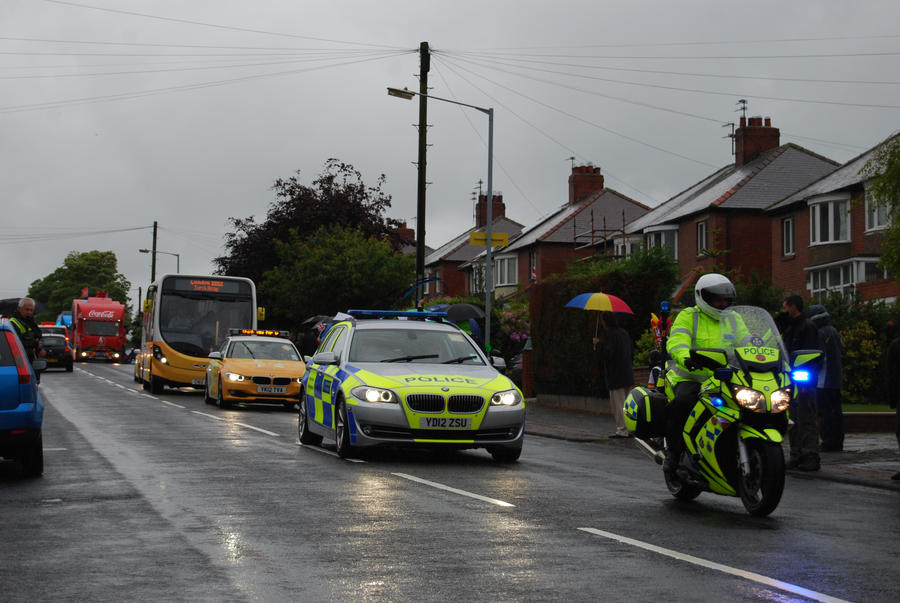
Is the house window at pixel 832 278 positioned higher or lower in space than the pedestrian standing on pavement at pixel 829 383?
higher

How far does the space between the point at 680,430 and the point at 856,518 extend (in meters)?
1.49

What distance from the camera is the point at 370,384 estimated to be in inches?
540

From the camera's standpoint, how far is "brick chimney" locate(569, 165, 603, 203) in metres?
74.5

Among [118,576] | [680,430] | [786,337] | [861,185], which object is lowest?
[118,576]

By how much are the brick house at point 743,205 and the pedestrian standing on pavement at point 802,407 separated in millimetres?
35938

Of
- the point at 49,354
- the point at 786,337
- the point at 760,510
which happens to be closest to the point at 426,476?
the point at 760,510

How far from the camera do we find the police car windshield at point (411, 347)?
48.7ft

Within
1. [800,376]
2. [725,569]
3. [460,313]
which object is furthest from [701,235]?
[725,569]

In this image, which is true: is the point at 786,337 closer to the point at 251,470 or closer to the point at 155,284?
the point at 251,470

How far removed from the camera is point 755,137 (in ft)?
188

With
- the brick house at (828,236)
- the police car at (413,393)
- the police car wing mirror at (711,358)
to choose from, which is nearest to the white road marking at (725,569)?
the police car wing mirror at (711,358)

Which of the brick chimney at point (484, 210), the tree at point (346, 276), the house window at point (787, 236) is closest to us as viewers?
the house window at point (787, 236)

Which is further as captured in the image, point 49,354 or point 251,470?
point 49,354

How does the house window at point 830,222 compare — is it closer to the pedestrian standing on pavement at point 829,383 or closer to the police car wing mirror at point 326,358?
the pedestrian standing on pavement at point 829,383
